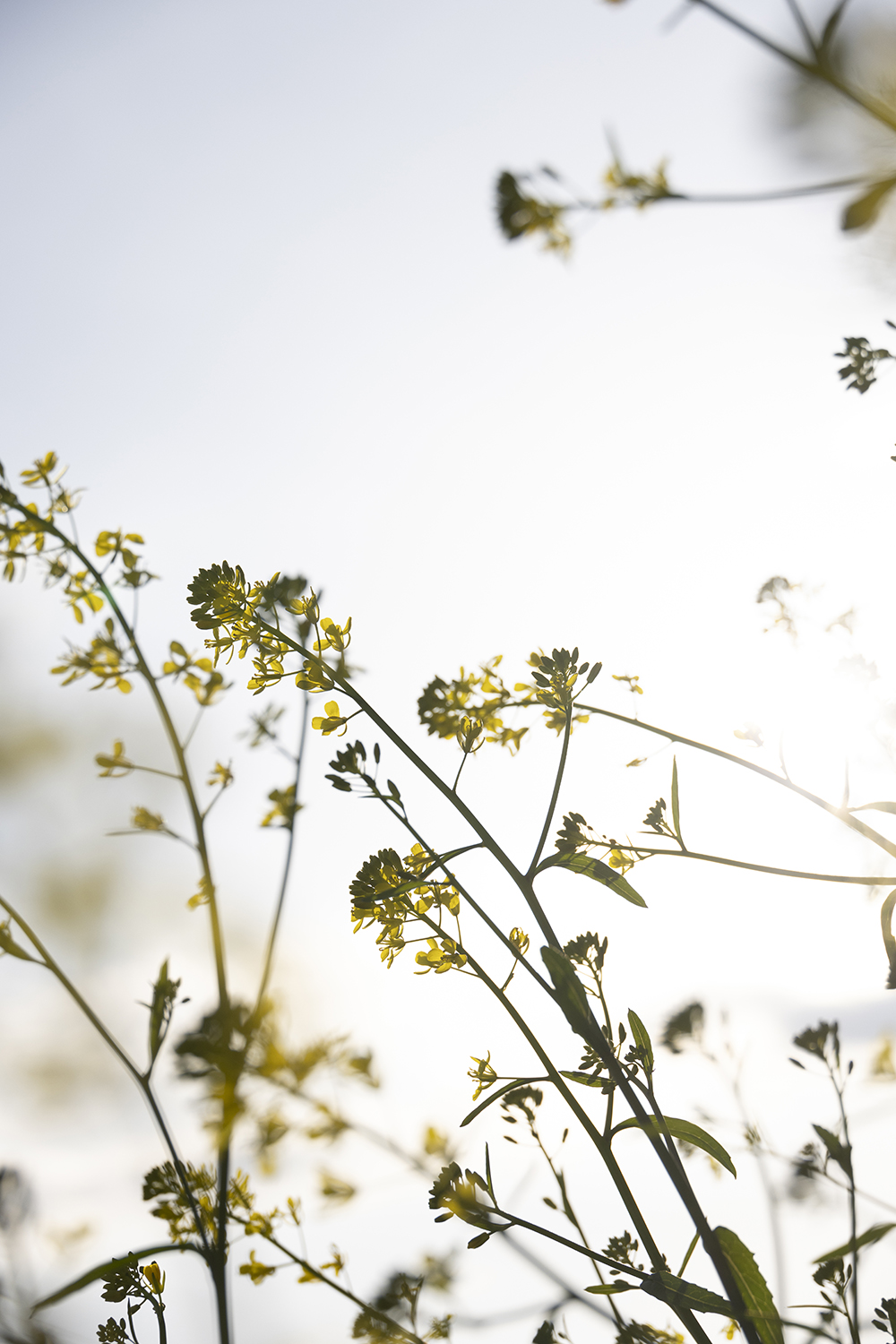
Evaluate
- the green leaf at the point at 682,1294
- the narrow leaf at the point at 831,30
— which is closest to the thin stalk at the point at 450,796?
the green leaf at the point at 682,1294

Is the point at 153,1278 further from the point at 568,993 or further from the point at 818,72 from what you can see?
the point at 818,72

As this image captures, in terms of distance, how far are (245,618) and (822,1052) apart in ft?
3.93

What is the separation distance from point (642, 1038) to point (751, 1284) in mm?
299

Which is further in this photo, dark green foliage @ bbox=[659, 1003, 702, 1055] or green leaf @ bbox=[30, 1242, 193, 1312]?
dark green foliage @ bbox=[659, 1003, 702, 1055]

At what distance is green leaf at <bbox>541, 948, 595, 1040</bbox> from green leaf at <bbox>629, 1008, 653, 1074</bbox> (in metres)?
0.26

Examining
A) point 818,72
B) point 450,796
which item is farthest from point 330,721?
point 818,72

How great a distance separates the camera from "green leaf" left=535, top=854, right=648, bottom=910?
102 cm

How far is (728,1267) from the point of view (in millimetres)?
840

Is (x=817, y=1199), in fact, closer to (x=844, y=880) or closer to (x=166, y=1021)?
(x=844, y=880)

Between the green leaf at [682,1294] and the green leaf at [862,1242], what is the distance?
127 millimetres

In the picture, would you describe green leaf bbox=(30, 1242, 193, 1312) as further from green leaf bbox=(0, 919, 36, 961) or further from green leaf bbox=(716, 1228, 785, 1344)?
green leaf bbox=(716, 1228, 785, 1344)

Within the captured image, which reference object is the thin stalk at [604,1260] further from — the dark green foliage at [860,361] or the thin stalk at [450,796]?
the dark green foliage at [860,361]

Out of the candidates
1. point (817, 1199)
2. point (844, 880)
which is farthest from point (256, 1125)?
point (817, 1199)

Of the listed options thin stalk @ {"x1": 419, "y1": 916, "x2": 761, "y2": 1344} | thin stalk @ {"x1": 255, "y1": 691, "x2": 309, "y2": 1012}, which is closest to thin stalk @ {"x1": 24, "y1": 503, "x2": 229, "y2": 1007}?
thin stalk @ {"x1": 255, "y1": 691, "x2": 309, "y2": 1012}
